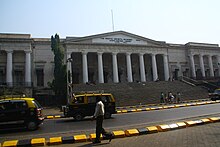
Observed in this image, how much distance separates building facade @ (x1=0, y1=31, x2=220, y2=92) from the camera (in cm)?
3919

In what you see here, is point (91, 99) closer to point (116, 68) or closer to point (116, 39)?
point (116, 68)

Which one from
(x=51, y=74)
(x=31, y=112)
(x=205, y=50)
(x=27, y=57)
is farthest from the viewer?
(x=205, y=50)

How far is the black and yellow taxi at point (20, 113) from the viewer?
11.3 meters

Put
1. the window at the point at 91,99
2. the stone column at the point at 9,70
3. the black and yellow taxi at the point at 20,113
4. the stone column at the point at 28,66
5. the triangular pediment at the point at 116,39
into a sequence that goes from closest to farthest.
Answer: the black and yellow taxi at the point at 20,113, the window at the point at 91,99, the stone column at the point at 9,70, the stone column at the point at 28,66, the triangular pediment at the point at 116,39

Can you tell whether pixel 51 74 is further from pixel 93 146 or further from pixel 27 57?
pixel 93 146

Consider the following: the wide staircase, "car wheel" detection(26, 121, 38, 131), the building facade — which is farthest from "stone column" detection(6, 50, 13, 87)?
"car wheel" detection(26, 121, 38, 131)

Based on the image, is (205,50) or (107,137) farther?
(205,50)

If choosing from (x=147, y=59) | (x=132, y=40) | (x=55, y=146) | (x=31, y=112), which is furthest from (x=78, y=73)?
(x=55, y=146)

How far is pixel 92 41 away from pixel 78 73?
7.60m

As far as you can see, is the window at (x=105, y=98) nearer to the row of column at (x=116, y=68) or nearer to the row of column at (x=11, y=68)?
the row of column at (x=116, y=68)

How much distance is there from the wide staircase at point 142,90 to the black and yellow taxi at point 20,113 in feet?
58.1

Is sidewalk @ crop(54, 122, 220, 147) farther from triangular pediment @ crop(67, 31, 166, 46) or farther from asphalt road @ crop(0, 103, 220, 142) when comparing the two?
triangular pediment @ crop(67, 31, 166, 46)

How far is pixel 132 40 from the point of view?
151 ft

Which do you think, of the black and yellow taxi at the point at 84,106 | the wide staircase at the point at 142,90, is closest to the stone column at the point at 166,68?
the wide staircase at the point at 142,90
